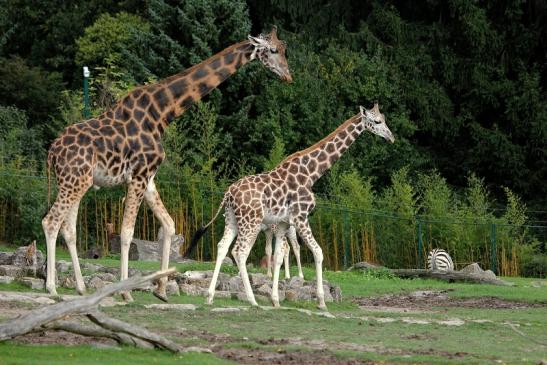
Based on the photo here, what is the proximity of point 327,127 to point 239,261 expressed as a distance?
21.1 meters

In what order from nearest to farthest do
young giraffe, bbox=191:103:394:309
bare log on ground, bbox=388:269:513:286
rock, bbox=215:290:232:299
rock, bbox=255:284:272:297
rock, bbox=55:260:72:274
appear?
young giraffe, bbox=191:103:394:309, rock, bbox=215:290:232:299, rock, bbox=255:284:272:297, rock, bbox=55:260:72:274, bare log on ground, bbox=388:269:513:286

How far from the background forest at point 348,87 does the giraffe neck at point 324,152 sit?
1322 cm

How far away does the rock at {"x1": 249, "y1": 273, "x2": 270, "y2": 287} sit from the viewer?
2067 centimetres

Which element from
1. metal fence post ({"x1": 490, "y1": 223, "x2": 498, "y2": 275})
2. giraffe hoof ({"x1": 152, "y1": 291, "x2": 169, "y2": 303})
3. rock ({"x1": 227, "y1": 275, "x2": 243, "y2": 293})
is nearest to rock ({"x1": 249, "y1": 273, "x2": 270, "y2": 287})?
rock ({"x1": 227, "y1": 275, "x2": 243, "y2": 293})

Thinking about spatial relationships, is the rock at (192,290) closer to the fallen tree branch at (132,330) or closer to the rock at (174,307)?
the rock at (174,307)

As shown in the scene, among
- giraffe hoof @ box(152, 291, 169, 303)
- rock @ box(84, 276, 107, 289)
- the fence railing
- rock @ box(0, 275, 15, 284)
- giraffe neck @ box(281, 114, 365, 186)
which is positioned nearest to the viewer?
giraffe hoof @ box(152, 291, 169, 303)

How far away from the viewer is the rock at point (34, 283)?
18.3m

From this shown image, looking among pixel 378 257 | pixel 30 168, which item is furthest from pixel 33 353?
pixel 30 168

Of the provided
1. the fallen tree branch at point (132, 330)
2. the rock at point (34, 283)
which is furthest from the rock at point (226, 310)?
the fallen tree branch at point (132, 330)

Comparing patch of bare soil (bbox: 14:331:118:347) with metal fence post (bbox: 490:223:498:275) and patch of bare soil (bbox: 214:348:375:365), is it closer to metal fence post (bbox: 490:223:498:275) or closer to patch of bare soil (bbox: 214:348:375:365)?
patch of bare soil (bbox: 214:348:375:365)

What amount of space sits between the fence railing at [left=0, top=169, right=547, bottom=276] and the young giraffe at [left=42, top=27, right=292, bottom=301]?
12.4m

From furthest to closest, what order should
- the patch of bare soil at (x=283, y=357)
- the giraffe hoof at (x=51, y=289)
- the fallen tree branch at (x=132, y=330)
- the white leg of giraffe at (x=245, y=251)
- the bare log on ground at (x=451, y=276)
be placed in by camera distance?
1. the bare log on ground at (x=451, y=276)
2. the white leg of giraffe at (x=245, y=251)
3. the giraffe hoof at (x=51, y=289)
4. the patch of bare soil at (x=283, y=357)
5. the fallen tree branch at (x=132, y=330)

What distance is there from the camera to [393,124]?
40.3 metres

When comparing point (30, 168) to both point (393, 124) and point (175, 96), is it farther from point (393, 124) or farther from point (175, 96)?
point (175, 96)
